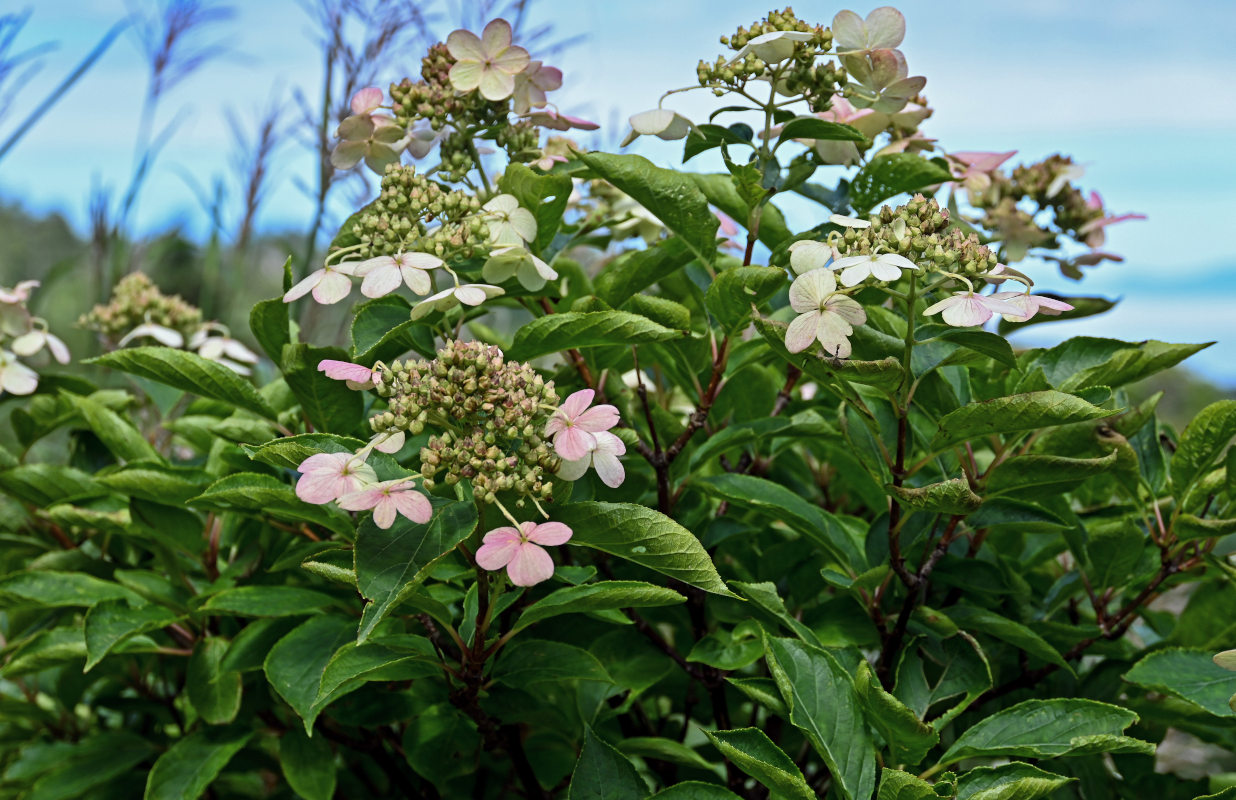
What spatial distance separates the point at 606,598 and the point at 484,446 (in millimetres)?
184

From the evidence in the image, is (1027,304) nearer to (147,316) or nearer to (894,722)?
(894,722)

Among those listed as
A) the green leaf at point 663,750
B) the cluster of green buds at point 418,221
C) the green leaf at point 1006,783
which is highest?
the cluster of green buds at point 418,221

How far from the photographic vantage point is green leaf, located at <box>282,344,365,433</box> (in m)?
1.08

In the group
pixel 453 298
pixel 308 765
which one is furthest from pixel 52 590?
pixel 453 298

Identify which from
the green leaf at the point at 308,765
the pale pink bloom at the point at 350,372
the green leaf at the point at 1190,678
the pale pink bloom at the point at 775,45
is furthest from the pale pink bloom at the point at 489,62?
the green leaf at the point at 1190,678

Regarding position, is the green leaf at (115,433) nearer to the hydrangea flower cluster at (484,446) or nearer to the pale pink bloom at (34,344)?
the pale pink bloom at (34,344)

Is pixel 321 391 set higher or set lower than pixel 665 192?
lower

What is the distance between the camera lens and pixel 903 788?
2.77 feet

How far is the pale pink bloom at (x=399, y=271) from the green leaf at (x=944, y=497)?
1.59 feet

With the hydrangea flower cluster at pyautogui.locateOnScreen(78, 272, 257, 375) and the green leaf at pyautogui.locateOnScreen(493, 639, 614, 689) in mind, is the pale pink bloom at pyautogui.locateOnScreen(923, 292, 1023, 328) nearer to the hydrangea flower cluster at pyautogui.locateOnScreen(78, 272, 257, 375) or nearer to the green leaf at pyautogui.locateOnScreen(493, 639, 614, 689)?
the green leaf at pyautogui.locateOnScreen(493, 639, 614, 689)

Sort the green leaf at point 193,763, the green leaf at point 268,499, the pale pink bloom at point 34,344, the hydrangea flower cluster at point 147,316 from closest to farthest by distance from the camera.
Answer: the green leaf at point 268,499 → the green leaf at point 193,763 → the pale pink bloom at point 34,344 → the hydrangea flower cluster at point 147,316

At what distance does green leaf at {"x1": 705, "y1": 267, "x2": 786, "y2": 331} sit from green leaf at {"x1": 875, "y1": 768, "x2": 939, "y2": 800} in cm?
45

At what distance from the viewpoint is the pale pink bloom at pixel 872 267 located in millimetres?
787

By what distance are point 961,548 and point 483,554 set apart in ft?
2.41
